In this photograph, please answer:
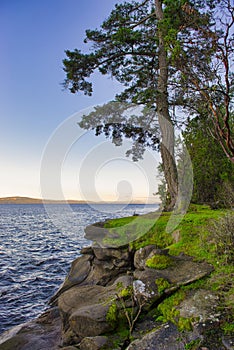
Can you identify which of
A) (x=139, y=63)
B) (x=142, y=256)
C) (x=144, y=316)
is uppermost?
(x=139, y=63)

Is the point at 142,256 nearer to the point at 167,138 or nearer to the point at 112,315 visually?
the point at 112,315

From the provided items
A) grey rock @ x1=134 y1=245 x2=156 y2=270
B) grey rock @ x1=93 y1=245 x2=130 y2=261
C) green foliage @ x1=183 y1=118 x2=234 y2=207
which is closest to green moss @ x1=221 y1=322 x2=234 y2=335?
grey rock @ x1=134 y1=245 x2=156 y2=270

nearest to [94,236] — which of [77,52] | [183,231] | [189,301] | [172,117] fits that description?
[183,231]

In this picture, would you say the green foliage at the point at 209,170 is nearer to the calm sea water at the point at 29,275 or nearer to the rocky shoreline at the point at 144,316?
the calm sea water at the point at 29,275

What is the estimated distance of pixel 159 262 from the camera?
5805 millimetres

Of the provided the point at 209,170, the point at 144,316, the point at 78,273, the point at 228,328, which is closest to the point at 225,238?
the point at 228,328

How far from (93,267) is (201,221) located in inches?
161

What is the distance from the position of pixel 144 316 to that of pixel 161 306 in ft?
1.23

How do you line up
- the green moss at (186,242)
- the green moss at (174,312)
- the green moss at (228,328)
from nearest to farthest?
the green moss at (228,328) → the green moss at (174,312) → the green moss at (186,242)

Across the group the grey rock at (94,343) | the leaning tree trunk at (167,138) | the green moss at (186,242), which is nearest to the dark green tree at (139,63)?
the leaning tree trunk at (167,138)

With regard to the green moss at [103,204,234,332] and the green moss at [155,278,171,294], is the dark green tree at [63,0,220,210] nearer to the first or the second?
the green moss at [103,204,234,332]

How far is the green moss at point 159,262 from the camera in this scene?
567cm

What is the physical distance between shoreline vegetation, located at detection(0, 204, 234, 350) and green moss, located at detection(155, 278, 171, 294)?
2cm

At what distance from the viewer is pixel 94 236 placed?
9.23 meters
